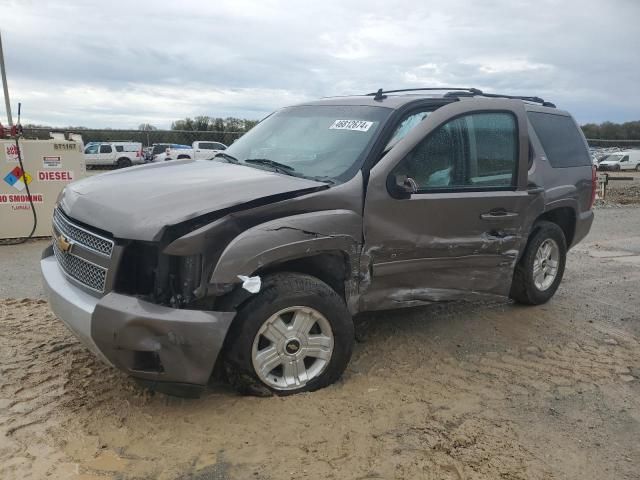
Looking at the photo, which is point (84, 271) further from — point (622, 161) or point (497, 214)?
point (622, 161)

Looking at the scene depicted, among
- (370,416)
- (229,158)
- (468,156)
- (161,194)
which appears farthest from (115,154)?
(370,416)

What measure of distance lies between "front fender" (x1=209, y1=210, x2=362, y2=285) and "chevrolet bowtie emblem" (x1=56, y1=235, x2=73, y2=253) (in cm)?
105

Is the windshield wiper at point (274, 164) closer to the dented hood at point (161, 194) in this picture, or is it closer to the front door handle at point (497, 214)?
the dented hood at point (161, 194)

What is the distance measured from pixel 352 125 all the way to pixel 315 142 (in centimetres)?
31

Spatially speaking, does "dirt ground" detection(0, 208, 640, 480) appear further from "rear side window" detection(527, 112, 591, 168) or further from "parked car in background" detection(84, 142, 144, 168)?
"parked car in background" detection(84, 142, 144, 168)

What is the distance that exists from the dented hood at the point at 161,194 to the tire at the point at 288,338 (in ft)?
1.84

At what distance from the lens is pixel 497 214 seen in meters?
4.52

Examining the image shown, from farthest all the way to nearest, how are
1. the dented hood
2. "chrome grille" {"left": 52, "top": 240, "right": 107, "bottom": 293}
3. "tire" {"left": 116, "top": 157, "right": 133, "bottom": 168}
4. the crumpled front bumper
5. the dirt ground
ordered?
"tire" {"left": 116, "top": 157, "right": 133, "bottom": 168} → "chrome grille" {"left": 52, "top": 240, "right": 107, "bottom": 293} → the dented hood → the crumpled front bumper → the dirt ground

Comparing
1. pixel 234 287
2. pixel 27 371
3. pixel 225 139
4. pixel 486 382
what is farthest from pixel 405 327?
pixel 225 139

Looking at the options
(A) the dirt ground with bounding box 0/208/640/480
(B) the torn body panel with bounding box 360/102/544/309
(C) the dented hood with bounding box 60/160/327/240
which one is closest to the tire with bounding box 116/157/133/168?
(A) the dirt ground with bounding box 0/208/640/480

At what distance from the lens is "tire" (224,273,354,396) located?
3.25 metres

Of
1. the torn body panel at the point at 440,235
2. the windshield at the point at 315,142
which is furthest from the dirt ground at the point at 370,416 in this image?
the windshield at the point at 315,142

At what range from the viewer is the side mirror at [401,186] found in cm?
383

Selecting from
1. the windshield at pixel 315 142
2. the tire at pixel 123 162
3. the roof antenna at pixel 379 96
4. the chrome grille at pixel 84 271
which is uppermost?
the roof antenna at pixel 379 96
